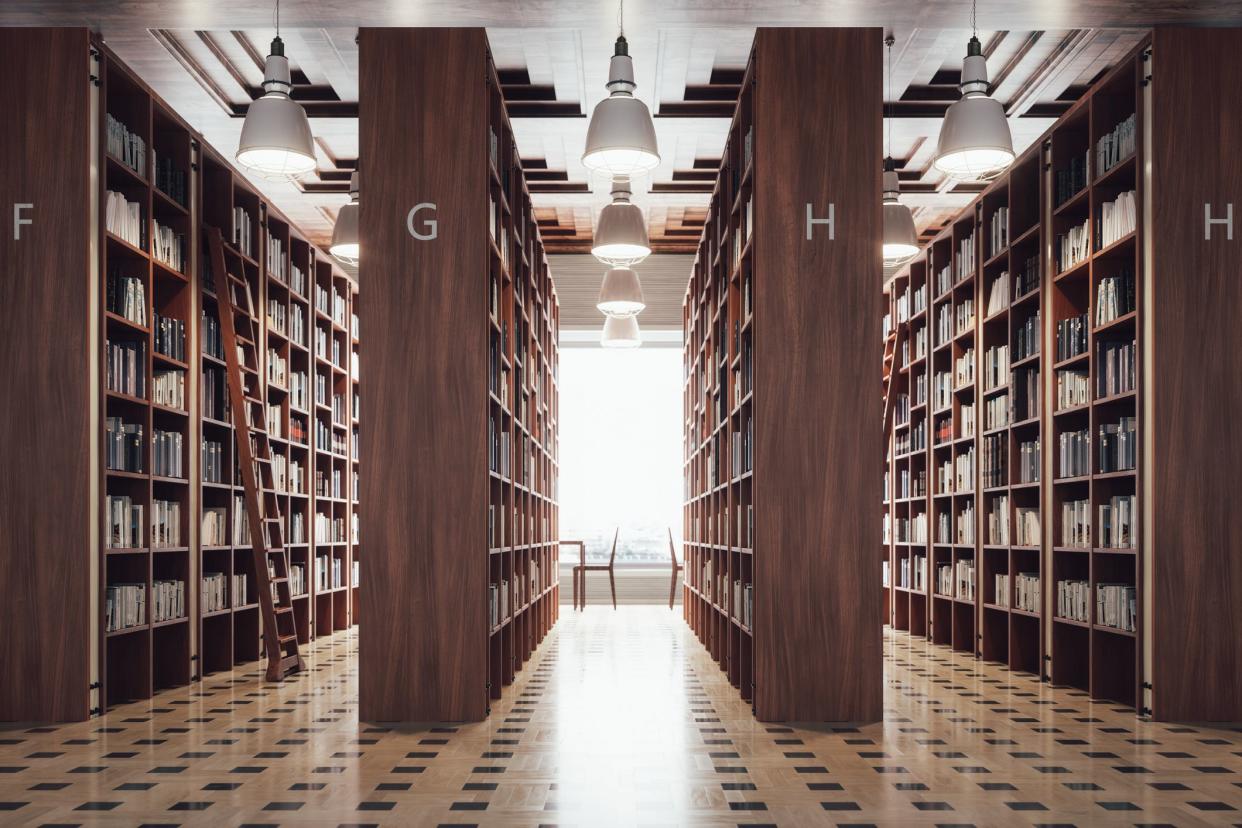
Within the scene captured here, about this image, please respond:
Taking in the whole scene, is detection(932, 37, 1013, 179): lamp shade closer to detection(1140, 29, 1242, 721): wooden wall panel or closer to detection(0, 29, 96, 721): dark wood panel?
detection(1140, 29, 1242, 721): wooden wall panel

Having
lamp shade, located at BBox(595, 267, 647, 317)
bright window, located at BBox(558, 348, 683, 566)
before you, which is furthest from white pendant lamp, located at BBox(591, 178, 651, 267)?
bright window, located at BBox(558, 348, 683, 566)

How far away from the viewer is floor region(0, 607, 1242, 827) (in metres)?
3.88

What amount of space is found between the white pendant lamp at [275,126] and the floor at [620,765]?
2.85 metres

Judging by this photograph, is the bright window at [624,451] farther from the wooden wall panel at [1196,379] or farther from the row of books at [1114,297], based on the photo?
the wooden wall panel at [1196,379]

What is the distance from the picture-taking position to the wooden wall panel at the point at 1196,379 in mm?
5637

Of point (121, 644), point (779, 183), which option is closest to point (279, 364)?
point (121, 644)

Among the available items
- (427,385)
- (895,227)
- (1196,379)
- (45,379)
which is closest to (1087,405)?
(1196,379)

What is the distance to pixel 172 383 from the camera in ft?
22.7

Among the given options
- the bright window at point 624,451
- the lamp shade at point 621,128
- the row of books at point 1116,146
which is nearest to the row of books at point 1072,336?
the row of books at point 1116,146

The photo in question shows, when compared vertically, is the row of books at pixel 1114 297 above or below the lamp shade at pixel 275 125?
below

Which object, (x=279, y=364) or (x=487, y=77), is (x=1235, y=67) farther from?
(x=279, y=364)

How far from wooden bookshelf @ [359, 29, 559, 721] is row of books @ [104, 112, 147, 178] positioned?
152cm

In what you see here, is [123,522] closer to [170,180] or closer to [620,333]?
[170,180]

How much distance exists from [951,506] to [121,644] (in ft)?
20.1
